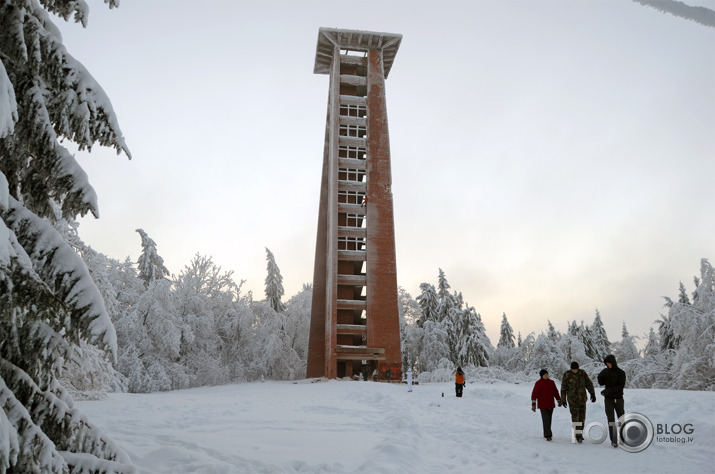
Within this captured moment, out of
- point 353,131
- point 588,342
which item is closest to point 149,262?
point 353,131

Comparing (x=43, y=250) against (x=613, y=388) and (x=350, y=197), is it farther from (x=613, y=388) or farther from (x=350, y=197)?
(x=350, y=197)

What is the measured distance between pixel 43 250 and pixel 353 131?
140 ft

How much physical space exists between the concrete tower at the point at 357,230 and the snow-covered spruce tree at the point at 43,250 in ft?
107

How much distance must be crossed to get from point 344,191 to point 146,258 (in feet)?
58.7

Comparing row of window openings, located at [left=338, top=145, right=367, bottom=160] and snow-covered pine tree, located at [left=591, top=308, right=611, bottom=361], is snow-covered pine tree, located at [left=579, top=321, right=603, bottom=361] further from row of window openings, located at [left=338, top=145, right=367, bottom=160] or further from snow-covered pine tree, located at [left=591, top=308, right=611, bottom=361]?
row of window openings, located at [left=338, top=145, right=367, bottom=160]

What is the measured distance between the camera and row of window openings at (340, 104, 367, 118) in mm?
46531

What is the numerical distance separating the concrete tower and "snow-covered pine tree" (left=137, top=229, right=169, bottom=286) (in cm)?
1389

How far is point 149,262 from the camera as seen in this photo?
141ft

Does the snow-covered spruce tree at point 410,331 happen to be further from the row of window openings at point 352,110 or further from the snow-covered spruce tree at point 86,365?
the snow-covered spruce tree at point 86,365

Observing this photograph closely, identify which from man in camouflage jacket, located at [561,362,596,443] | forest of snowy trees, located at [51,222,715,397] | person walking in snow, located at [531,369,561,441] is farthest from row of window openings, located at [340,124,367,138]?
man in camouflage jacket, located at [561,362,596,443]

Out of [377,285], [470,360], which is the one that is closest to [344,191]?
[377,285]

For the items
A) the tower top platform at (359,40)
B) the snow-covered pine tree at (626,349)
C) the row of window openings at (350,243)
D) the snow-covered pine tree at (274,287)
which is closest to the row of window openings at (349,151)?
the row of window openings at (350,243)

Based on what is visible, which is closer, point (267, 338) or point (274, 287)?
point (267, 338)

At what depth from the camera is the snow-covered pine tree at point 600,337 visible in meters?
64.7
